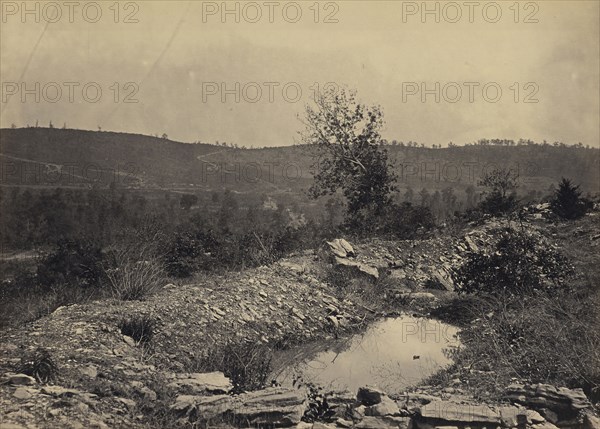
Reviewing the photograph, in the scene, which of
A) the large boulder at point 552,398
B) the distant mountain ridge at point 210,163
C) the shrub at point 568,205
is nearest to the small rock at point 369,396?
the large boulder at point 552,398

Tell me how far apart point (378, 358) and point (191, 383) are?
3707mm

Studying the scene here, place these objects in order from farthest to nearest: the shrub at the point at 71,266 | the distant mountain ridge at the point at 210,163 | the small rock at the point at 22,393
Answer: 1. the distant mountain ridge at the point at 210,163
2. the shrub at the point at 71,266
3. the small rock at the point at 22,393

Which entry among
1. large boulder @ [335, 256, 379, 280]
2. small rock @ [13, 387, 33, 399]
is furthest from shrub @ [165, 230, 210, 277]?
small rock @ [13, 387, 33, 399]

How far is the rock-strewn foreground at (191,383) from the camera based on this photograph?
4.92 m

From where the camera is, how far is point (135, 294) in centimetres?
866

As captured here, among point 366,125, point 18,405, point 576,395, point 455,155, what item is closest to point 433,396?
point 576,395

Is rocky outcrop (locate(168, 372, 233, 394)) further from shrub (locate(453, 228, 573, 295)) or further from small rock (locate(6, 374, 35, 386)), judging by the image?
shrub (locate(453, 228, 573, 295))

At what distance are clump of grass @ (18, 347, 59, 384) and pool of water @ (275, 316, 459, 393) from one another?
292 cm

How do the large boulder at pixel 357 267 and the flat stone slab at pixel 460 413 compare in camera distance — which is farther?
the large boulder at pixel 357 267

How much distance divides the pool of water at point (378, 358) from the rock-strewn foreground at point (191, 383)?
523mm

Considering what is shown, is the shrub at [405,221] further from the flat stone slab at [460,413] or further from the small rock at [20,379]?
the small rock at [20,379]

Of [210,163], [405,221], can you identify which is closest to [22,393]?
[405,221]

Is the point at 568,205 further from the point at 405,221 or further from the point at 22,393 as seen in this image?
the point at 22,393

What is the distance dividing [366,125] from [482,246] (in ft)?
18.5
